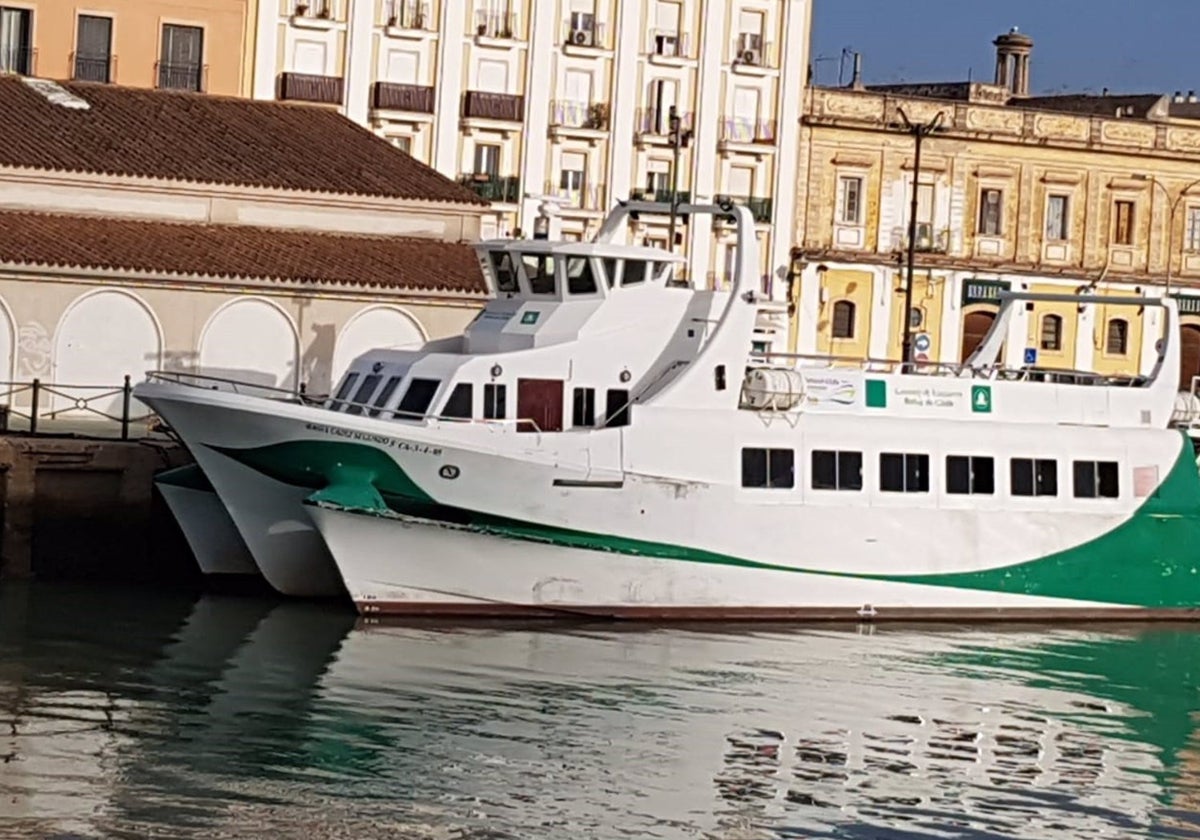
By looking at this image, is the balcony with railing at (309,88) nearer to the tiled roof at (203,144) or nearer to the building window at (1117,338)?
the tiled roof at (203,144)

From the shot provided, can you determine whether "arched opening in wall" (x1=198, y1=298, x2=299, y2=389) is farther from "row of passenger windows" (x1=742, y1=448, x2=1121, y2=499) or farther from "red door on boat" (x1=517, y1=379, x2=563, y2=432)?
"row of passenger windows" (x1=742, y1=448, x2=1121, y2=499)

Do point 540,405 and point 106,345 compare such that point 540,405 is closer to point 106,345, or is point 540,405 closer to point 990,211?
point 106,345

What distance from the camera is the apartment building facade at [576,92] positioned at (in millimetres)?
70625

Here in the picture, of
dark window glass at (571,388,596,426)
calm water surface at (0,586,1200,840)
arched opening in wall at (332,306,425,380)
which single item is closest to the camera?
calm water surface at (0,586,1200,840)

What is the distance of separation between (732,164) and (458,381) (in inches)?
1651

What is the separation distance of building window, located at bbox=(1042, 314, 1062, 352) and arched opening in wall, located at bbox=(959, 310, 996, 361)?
1.47 metres

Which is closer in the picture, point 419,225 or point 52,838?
point 52,838

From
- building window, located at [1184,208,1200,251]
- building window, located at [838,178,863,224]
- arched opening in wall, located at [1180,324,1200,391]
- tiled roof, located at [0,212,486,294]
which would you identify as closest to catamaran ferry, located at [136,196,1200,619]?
tiled roof, located at [0,212,486,294]

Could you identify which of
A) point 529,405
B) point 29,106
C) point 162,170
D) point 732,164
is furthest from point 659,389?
point 732,164

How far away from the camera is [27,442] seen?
37.2 meters

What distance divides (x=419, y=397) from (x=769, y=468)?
4.60 meters

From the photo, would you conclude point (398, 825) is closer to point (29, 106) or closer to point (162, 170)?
point (162, 170)

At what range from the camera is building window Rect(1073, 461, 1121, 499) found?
38844mm

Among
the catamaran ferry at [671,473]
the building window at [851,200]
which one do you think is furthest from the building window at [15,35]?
the catamaran ferry at [671,473]
